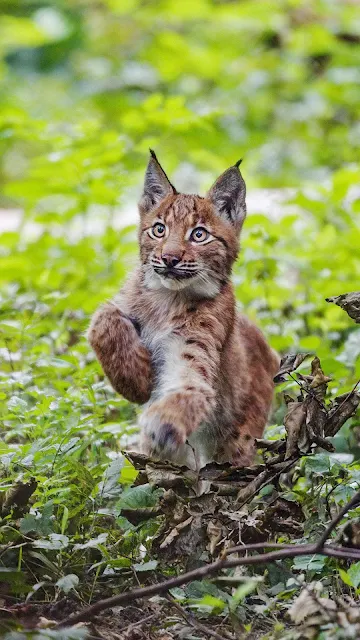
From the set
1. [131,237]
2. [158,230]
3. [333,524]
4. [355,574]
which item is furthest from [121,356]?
[131,237]

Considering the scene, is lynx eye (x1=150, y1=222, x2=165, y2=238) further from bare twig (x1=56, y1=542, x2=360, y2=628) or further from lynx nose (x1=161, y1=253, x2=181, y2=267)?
bare twig (x1=56, y1=542, x2=360, y2=628)

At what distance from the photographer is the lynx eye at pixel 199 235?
12.6 ft

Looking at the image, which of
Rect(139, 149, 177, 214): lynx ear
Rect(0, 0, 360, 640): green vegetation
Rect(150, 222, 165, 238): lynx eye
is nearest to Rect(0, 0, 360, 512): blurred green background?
Rect(0, 0, 360, 640): green vegetation

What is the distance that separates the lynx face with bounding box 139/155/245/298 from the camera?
12.3 feet

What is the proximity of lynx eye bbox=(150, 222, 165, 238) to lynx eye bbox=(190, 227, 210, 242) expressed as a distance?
0.41ft

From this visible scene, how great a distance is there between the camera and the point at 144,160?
8375 mm

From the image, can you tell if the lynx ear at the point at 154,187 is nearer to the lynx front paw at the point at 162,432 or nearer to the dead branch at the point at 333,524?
the lynx front paw at the point at 162,432

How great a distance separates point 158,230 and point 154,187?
31cm

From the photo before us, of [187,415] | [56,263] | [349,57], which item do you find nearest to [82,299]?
[56,263]

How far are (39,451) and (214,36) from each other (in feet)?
39.6

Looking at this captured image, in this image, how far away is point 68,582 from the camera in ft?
8.79

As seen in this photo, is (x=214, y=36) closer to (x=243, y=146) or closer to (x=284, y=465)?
(x=243, y=146)

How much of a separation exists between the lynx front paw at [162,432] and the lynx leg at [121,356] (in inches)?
17.3

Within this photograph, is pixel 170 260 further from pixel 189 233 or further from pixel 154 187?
pixel 154 187
